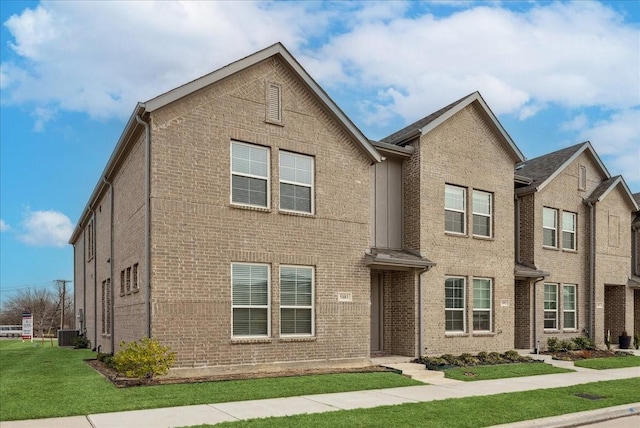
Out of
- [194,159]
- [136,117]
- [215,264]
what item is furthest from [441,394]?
[136,117]

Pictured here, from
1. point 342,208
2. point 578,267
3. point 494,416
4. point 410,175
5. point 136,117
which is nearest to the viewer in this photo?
point 494,416

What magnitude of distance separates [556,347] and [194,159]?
15817 millimetres

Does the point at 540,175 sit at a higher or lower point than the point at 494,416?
higher

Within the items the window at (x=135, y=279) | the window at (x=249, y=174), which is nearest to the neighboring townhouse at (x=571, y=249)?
the window at (x=249, y=174)

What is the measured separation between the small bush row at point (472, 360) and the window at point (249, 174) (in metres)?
6.77

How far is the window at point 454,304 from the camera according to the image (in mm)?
18750

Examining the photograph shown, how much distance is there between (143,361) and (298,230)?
5.32 m

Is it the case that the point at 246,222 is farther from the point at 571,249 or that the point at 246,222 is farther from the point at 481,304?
the point at 571,249

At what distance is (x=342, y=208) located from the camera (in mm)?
16344

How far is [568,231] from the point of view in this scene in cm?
2388

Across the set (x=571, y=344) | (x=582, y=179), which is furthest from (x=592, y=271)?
(x=582, y=179)

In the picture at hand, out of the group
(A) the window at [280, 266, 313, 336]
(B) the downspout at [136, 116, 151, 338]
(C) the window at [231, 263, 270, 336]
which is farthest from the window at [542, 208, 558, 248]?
(B) the downspout at [136, 116, 151, 338]

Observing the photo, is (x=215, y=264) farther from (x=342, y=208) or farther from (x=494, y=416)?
(x=494, y=416)

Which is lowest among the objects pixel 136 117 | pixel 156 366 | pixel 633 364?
pixel 633 364
